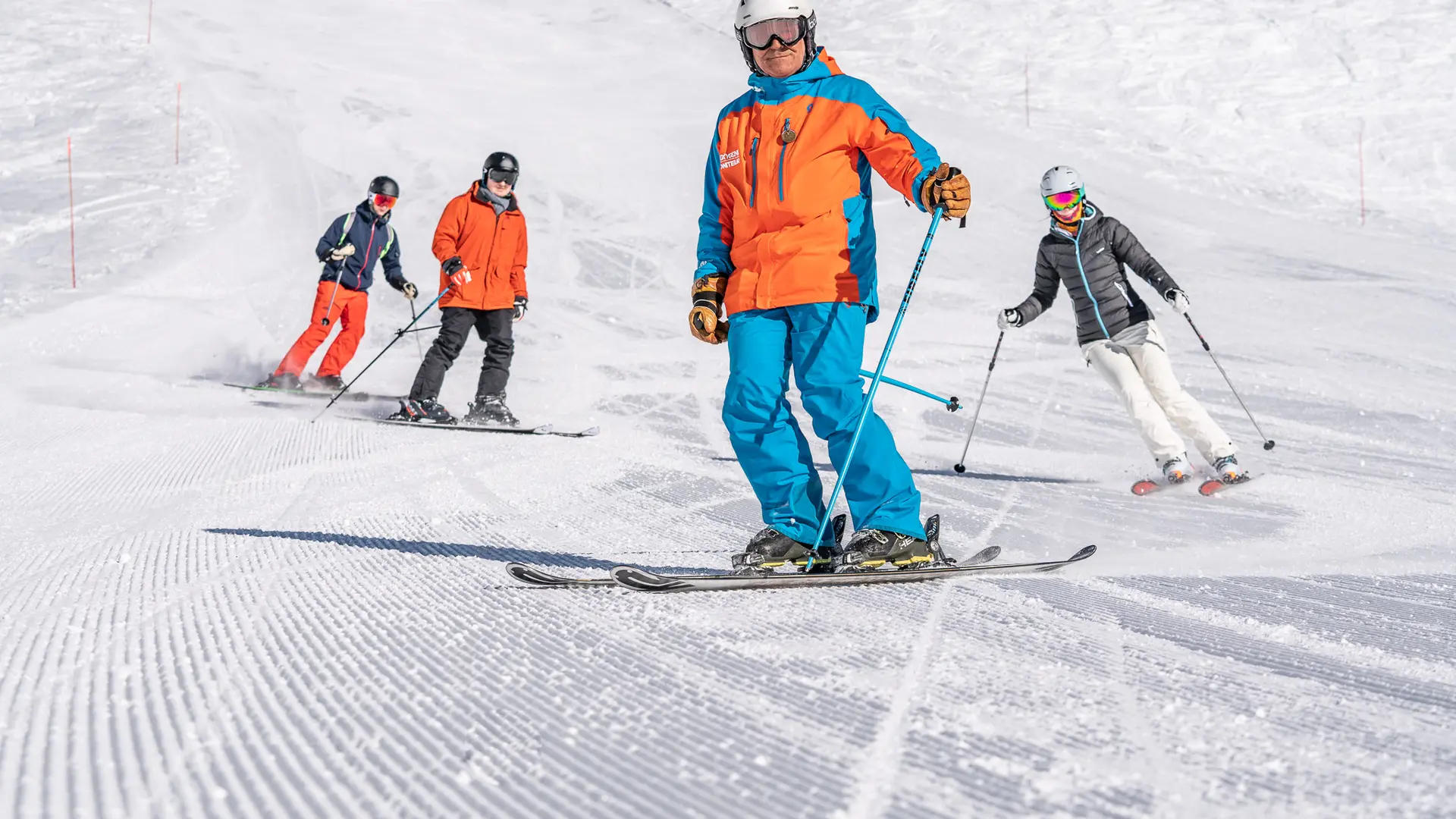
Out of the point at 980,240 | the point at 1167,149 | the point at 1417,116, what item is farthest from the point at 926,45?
the point at 980,240

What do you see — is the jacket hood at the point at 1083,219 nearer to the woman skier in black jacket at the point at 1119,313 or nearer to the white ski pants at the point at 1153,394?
the woman skier in black jacket at the point at 1119,313

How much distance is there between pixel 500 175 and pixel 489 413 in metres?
1.71

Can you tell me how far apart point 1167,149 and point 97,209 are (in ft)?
54.3

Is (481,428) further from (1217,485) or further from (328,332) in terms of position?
(1217,485)

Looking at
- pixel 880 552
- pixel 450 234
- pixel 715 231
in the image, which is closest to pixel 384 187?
pixel 450 234

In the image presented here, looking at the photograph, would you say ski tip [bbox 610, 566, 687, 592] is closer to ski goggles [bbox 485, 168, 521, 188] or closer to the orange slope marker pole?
ski goggles [bbox 485, 168, 521, 188]

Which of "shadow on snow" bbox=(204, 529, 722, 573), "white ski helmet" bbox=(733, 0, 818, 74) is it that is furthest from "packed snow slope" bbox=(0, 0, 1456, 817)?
"white ski helmet" bbox=(733, 0, 818, 74)

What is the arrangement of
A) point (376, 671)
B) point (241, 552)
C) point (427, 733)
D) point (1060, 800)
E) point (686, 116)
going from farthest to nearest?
point (686, 116)
point (241, 552)
point (376, 671)
point (427, 733)
point (1060, 800)

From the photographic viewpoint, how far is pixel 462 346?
26.1 ft

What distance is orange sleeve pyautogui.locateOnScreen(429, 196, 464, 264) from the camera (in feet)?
25.4

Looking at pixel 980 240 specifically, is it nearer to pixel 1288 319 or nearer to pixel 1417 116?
pixel 1288 319

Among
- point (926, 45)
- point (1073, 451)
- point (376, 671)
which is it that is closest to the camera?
point (376, 671)

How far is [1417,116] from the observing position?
63.0 ft

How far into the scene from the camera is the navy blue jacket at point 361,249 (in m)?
9.15
